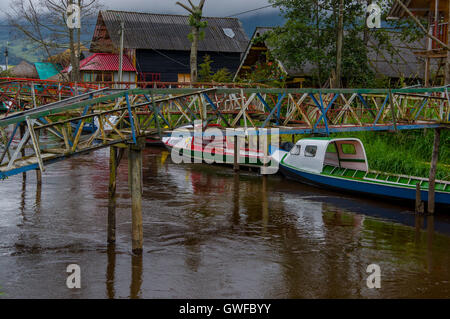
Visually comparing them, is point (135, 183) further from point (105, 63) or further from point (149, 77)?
point (149, 77)

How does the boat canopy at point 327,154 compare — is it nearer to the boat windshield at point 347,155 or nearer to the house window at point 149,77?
the boat windshield at point 347,155

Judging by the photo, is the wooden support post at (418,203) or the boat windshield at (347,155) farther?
the boat windshield at (347,155)

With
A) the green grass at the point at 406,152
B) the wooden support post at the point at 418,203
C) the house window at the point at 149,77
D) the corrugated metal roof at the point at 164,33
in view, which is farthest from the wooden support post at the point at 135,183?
the house window at the point at 149,77

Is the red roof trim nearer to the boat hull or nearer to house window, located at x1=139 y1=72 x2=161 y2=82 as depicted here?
house window, located at x1=139 y1=72 x2=161 y2=82

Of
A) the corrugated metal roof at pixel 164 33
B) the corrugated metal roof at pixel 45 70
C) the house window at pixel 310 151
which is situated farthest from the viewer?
the corrugated metal roof at pixel 45 70

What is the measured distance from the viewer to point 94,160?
1179 inches

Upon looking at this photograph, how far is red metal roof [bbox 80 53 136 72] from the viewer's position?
1889 inches

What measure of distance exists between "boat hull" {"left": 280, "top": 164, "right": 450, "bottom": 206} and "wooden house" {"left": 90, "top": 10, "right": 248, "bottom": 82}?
2767 centimetres

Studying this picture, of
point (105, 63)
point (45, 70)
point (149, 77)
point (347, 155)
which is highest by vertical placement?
point (45, 70)

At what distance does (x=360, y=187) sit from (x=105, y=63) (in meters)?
33.2

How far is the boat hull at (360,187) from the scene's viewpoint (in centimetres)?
1855

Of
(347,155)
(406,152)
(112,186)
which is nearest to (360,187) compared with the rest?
(347,155)

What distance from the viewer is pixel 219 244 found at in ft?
48.5

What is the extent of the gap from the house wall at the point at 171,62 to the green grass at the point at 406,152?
27.9 meters
